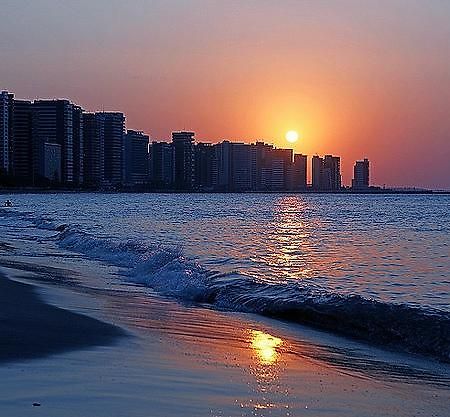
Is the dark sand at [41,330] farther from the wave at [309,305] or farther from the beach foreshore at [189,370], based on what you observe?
the wave at [309,305]

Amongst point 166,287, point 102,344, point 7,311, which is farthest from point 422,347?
point 166,287

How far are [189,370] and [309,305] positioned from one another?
628 cm

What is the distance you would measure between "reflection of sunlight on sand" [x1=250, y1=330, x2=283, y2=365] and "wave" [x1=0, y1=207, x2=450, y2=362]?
5.50ft

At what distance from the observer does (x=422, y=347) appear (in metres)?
10.9

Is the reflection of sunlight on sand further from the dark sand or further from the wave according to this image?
the dark sand

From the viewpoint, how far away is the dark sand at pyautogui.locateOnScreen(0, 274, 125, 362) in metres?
8.45

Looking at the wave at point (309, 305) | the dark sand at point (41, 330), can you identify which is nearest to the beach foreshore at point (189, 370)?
the dark sand at point (41, 330)

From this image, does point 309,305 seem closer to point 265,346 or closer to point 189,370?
point 265,346

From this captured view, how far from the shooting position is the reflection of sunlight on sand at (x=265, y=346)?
8.87 m

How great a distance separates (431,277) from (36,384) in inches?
592

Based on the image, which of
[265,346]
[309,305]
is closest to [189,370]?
[265,346]

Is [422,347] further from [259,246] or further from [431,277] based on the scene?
[259,246]

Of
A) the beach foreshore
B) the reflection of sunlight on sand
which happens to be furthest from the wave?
the reflection of sunlight on sand

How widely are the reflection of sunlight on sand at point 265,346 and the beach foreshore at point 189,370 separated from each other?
16 mm
